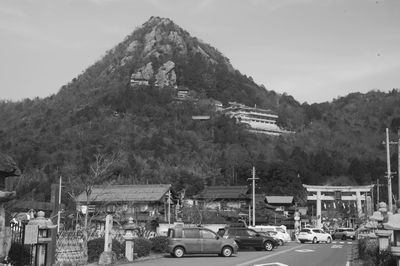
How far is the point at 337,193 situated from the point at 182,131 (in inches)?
1528

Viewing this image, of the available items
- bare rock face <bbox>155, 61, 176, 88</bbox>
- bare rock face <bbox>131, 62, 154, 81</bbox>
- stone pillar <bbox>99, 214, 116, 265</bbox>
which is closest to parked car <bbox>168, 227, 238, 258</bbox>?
stone pillar <bbox>99, 214, 116, 265</bbox>

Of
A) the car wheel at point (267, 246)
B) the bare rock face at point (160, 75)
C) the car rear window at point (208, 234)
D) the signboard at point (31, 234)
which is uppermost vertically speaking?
the bare rock face at point (160, 75)

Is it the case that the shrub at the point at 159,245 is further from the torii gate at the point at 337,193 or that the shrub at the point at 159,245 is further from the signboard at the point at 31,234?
the torii gate at the point at 337,193

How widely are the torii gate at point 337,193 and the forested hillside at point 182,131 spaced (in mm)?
3141

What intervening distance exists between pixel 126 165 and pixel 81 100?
47.6 m

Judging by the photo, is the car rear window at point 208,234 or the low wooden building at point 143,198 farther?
the low wooden building at point 143,198

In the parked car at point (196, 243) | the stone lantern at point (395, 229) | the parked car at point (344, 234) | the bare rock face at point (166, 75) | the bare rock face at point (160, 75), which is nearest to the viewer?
the stone lantern at point (395, 229)

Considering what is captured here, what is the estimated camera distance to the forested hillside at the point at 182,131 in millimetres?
82312

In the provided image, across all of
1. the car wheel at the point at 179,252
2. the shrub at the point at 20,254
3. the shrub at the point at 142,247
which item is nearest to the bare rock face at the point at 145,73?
the car wheel at the point at 179,252

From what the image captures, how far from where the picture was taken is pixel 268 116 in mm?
133750

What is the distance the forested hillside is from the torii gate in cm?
314

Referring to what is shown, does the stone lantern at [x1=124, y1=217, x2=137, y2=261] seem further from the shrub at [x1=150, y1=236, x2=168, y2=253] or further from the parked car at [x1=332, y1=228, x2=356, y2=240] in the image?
the parked car at [x1=332, y1=228, x2=356, y2=240]

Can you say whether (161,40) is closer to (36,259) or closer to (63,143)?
(63,143)

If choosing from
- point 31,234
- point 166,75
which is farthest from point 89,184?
point 166,75
